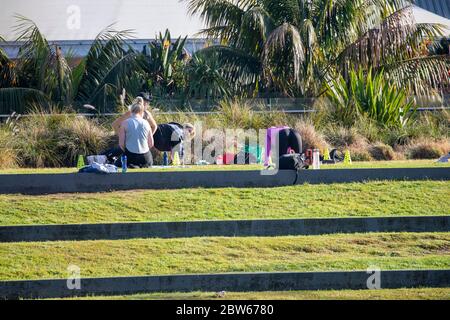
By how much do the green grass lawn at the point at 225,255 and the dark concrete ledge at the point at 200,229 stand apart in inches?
9.2

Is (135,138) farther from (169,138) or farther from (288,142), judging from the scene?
(288,142)

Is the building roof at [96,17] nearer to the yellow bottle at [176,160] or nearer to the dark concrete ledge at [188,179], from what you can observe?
the yellow bottle at [176,160]

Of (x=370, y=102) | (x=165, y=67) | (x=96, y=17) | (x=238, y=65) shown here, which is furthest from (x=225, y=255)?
(x=96, y=17)

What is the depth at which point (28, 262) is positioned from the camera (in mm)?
12172

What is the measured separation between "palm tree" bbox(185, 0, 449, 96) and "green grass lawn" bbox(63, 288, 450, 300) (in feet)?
39.2

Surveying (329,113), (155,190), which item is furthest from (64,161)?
(329,113)

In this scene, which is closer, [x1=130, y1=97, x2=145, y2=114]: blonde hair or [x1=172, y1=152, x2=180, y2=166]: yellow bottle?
[x1=130, y1=97, x2=145, y2=114]: blonde hair

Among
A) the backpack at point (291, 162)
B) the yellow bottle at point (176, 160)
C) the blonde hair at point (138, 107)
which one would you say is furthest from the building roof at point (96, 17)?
the backpack at point (291, 162)

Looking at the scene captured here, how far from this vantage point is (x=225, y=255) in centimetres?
1236

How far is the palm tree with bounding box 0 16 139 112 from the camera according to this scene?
23.2 meters

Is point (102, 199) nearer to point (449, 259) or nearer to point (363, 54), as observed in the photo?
point (449, 259)

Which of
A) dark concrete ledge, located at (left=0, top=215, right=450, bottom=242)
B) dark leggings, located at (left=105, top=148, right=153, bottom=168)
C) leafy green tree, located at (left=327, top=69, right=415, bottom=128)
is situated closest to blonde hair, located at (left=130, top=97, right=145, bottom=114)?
dark leggings, located at (left=105, top=148, right=153, bottom=168)

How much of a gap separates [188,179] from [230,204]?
118 centimetres

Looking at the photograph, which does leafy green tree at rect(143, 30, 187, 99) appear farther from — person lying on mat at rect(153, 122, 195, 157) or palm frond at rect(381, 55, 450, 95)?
person lying on mat at rect(153, 122, 195, 157)
